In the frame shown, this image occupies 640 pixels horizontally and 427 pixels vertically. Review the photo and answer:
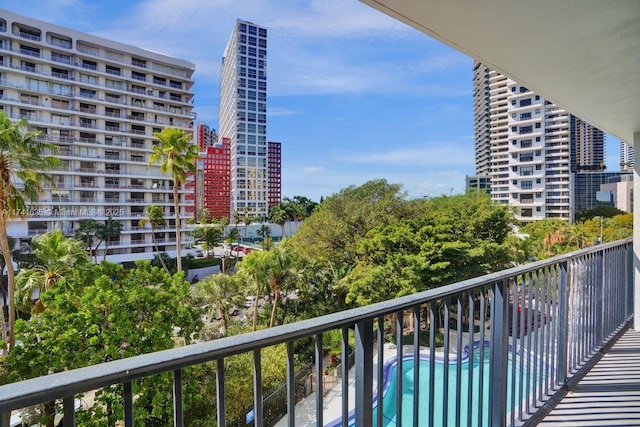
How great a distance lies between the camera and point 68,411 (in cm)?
57

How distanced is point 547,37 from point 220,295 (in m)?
12.9

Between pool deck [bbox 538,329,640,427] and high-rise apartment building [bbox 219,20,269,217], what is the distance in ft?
188

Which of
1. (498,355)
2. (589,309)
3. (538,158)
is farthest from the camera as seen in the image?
(538,158)

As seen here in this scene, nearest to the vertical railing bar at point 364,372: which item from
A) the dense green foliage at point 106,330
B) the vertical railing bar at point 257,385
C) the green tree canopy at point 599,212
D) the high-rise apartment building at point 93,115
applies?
the vertical railing bar at point 257,385

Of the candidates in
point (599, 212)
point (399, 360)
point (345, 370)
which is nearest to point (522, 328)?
point (399, 360)

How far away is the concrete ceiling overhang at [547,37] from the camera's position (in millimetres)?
1450

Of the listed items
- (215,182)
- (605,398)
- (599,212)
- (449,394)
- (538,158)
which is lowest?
(449,394)

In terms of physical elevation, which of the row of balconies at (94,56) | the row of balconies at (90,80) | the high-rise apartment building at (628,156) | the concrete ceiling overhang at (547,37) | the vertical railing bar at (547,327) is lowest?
the vertical railing bar at (547,327)

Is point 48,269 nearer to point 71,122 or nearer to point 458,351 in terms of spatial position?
point 458,351

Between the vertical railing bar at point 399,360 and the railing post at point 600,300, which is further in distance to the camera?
the railing post at point 600,300

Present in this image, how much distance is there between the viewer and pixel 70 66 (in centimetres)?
2739

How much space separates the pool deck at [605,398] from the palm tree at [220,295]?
1207cm

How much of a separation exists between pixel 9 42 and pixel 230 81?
41.2 metres

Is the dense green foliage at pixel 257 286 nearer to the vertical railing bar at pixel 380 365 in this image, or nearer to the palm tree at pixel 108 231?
the vertical railing bar at pixel 380 365
